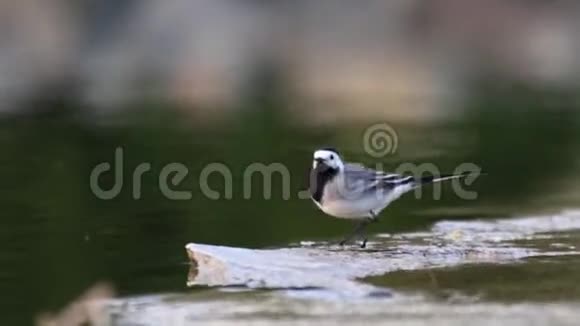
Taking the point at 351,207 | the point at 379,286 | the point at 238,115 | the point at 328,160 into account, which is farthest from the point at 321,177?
the point at 238,115

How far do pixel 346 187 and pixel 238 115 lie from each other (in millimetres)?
20086

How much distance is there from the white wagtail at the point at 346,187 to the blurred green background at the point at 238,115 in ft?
4.52

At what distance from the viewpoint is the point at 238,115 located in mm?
32844

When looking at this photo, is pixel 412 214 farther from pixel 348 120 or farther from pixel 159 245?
pixel 348 120

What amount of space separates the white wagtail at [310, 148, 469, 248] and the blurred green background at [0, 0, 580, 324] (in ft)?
4.52

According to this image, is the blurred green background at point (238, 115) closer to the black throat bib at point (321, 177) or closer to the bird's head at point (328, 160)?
the black throat bib at point (321, 177)

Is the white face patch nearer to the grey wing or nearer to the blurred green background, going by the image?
the grey wing

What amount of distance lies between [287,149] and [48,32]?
22.0 meters

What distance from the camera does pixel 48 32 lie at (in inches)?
1773

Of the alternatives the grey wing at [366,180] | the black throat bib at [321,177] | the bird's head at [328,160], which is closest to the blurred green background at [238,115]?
the black throat bib at [321,177]

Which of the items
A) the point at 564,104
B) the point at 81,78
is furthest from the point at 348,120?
the point at 81,78

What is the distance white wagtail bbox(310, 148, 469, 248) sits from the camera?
12.8m

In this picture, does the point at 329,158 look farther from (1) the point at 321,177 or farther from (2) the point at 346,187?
(2) the point at 346,187

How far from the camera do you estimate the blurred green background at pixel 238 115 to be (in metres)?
16.1
